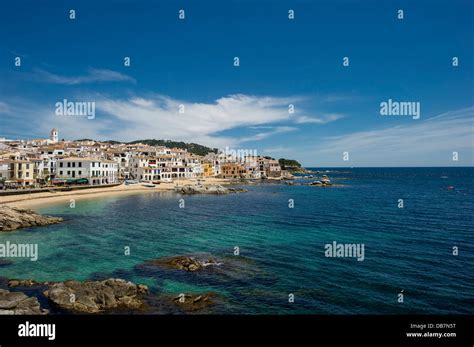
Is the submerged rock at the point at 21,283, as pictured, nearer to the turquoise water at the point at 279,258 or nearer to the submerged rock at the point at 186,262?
the turquoise water at the point at 279,258

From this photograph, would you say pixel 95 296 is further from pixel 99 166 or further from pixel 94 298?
pixel 99 166

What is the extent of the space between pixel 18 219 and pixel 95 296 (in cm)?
2637

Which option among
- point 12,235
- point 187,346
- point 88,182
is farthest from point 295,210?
point 88,182

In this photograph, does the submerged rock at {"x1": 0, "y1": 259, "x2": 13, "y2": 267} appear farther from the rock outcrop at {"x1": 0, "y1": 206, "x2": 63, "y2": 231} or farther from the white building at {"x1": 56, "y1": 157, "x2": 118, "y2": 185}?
the white building at {"x1": 56, "y1": 157, "x2": 118, "y2": 185}

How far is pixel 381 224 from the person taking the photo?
4272 cm

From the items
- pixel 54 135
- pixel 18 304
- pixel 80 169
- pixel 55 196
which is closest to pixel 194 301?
pixel 18 304

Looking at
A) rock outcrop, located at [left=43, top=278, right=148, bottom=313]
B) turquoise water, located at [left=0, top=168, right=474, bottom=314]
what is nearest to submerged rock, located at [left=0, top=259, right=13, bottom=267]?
turquoise water, located at [left=0, top=168, right=474, bottom=314]

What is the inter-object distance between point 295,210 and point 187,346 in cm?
5235

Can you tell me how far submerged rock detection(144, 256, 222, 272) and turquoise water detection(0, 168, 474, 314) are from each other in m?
0.92

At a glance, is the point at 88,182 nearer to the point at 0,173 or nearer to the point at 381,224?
the point at 0,173

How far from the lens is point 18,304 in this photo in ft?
48.3

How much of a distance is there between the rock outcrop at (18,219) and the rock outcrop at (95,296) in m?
22.7

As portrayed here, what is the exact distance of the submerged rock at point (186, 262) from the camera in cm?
2316

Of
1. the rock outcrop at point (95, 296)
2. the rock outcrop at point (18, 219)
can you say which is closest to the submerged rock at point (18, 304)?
the rock outcrop at point (95, 296)
